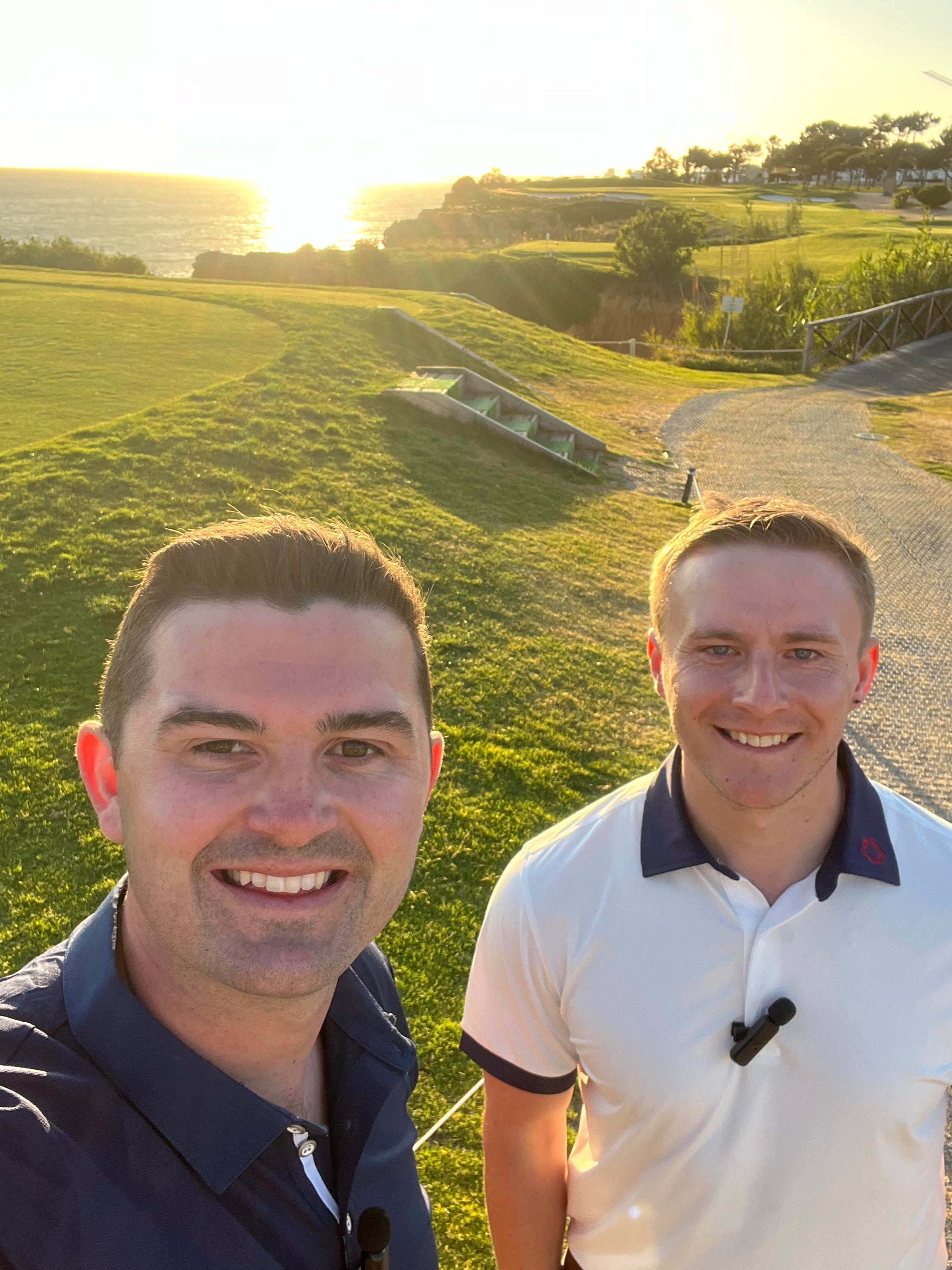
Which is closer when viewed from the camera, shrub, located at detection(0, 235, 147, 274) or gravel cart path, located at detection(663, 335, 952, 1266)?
gravel cart path, located at detection(663, 335, 952, 1266)

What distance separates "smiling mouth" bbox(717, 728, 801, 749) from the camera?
1874mm

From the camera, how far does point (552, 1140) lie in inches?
79.6

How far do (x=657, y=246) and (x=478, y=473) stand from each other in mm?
29723

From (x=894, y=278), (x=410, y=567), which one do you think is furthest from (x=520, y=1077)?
(x=894, y=278)

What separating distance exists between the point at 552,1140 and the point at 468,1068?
5.60ft

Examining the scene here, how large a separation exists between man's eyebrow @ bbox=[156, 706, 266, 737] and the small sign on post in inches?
944

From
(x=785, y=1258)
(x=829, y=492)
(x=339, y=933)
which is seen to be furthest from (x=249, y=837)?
(x=829, y=492)

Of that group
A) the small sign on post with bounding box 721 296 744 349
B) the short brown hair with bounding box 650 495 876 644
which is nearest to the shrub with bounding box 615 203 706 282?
the small sign on post with bounding box 721 296 744 349

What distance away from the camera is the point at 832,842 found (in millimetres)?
1868

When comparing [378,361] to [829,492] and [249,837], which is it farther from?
[249,837]

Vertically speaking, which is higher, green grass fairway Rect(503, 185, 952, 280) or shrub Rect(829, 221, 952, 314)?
green grass fairway Rect(503, 185, 952, 280)

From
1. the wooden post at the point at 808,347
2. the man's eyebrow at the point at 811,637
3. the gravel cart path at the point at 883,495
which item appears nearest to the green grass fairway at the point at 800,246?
the wooden post at the point at 808,347

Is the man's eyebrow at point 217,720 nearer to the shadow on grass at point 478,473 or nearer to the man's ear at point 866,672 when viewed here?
the man's ear at point 866,672

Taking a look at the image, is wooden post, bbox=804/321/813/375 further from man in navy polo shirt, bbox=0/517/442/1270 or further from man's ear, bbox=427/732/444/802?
man in navy polo shirt, bbox=0/517/442/1270
